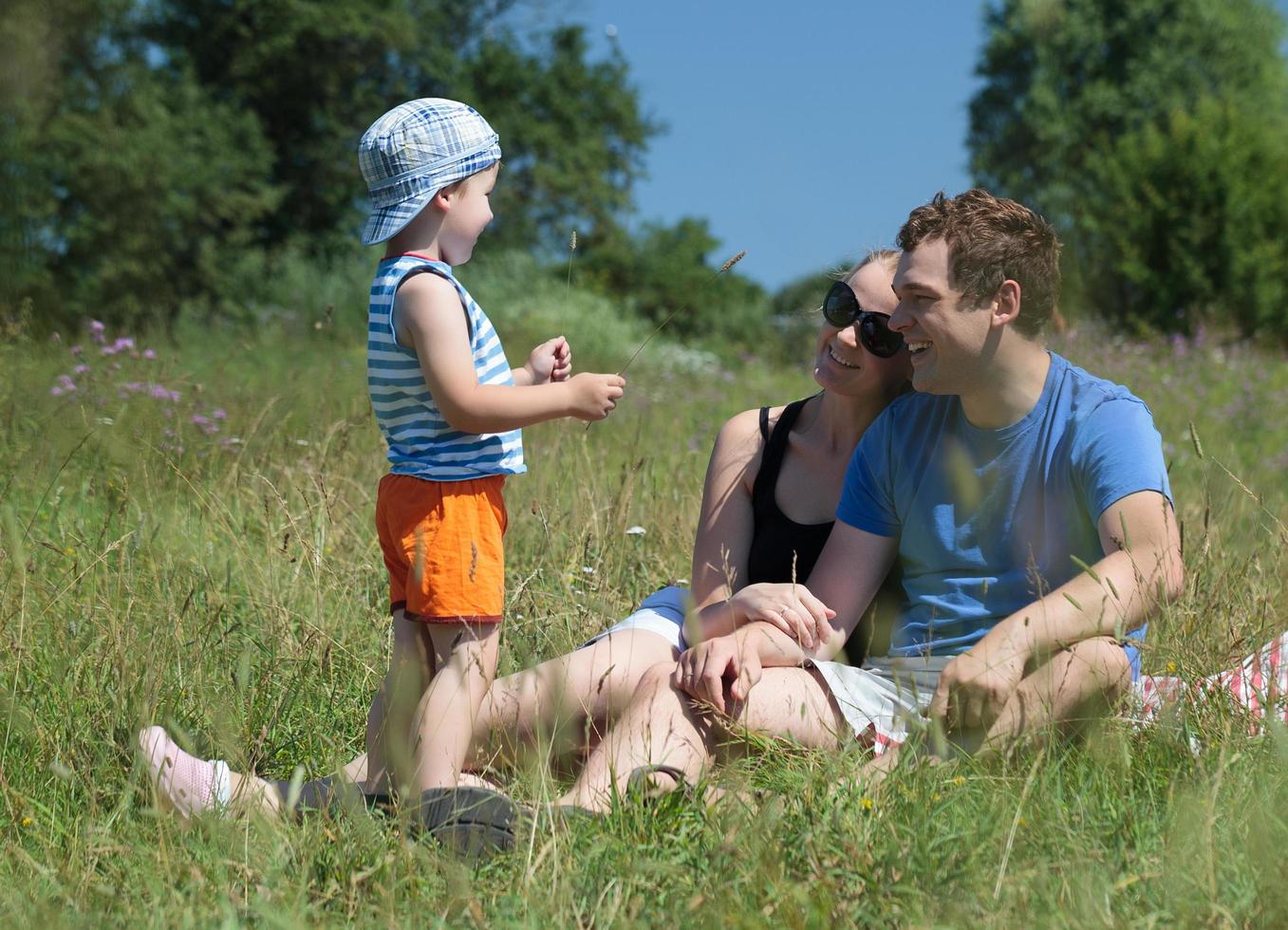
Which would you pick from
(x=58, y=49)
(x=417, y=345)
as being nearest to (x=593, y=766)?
(x=417, y=345)

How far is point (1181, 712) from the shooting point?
2.58 m

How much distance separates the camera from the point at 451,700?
8.71 ft

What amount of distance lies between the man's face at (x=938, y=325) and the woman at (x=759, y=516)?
229 millimetres

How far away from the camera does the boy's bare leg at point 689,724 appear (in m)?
2.60

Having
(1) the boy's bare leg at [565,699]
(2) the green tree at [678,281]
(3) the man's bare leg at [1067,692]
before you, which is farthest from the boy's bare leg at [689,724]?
(2) the green tree at [678,281]

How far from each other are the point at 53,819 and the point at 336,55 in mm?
27011

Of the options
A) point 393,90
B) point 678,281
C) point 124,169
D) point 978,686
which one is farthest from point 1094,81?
point 978,686

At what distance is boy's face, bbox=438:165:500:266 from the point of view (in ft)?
9.32

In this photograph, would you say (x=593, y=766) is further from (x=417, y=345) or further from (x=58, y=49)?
(x=58, y=49)

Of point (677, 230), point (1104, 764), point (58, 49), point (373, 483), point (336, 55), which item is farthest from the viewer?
point (677, 230)

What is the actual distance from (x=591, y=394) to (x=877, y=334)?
770 millimetres

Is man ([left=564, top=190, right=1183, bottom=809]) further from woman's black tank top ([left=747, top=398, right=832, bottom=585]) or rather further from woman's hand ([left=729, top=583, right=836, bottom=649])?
woman's black tank top ([left=747, top=398, right=832, bottom=585])

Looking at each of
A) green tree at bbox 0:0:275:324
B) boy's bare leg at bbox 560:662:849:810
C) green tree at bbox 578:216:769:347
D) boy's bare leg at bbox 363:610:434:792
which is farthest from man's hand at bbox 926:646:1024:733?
green tree at bbox 578:216:769:347

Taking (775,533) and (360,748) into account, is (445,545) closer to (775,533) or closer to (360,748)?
(360,748)
